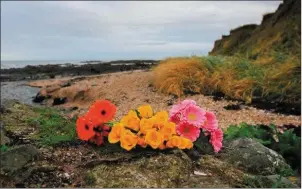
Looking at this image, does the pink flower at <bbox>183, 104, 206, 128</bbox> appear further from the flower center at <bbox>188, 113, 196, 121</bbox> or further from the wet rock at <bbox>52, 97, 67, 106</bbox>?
the wet rock at <bbox>52, 97, 67, 106</bbox>

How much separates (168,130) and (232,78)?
7365 millimetres

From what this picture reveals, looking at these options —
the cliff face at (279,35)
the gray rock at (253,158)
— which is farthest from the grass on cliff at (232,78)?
the gray rock at (253,158)

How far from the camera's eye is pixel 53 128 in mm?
5051

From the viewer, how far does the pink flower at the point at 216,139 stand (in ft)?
14.3

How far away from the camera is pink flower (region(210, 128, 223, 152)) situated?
14.3 feet

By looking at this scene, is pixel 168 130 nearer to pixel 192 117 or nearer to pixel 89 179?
pixel 192 117

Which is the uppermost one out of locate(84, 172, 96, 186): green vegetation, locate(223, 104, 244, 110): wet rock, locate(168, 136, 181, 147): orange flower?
locate(168, 136, 181, 147): orange flower

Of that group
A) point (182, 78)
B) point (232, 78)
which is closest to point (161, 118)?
point (182, 78)

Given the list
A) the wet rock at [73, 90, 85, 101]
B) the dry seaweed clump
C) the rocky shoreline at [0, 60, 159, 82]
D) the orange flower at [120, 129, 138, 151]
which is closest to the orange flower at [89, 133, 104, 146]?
the orange flower at [120, 129, 138, 151]

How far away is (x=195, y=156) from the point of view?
166 inches

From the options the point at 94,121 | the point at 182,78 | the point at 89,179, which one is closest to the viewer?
the point at 89,179

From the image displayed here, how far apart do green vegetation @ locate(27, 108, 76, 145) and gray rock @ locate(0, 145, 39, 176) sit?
51 cm

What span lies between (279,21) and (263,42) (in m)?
1.64

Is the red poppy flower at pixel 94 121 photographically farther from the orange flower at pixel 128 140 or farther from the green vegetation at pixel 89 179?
the green vegetation at pixel 89 179
